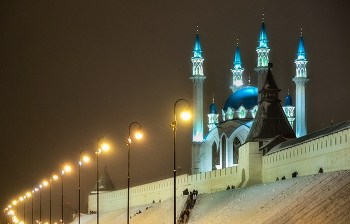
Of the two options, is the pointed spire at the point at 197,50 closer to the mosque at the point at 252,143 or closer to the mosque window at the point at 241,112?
the mosque at the point at 252,143

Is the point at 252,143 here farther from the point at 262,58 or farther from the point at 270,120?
the point at 262,58

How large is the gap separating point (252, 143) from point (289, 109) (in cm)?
2722

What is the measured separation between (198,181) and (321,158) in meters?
21.4

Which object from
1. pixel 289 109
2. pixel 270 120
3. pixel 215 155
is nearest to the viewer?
pixel 270 120

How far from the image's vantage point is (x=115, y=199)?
267ft

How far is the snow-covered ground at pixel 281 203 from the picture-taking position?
99.3 ft

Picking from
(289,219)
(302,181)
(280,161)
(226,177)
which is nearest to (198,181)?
(226,177)

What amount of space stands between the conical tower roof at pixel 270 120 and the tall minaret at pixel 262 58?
13.8m

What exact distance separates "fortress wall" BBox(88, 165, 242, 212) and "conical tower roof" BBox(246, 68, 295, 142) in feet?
10.6

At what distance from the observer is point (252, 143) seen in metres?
52.2

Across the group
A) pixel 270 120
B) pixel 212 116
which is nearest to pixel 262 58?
pixel 212 116

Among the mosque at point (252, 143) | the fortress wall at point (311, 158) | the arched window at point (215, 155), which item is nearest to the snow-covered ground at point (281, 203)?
the fortress wall at point (311, 158)

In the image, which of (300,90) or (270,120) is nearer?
(270,120)

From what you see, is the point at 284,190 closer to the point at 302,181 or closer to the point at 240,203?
the point at 302,181
